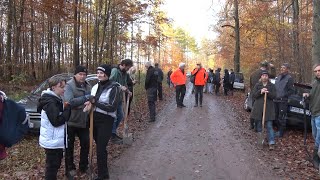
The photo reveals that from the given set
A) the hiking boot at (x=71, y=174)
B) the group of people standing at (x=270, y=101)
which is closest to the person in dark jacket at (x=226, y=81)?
the group of people standing at (x=270, y=101)

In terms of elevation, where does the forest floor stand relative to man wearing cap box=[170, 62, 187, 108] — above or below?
below

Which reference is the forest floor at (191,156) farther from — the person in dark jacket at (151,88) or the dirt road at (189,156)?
the person in dark jacket at (151,88)

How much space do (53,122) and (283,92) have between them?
7.18 meters

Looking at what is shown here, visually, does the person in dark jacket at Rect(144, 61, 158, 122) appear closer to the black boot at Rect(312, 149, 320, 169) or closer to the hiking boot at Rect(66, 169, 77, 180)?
the black boot at Rect(312, 149, 320, 169)

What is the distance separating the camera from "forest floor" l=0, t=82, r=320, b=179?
696 cm

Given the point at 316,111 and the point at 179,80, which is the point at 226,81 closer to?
the point at 179,80

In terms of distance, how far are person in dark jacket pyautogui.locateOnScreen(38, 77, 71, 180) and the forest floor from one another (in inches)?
48.2

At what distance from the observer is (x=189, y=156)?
323 inches

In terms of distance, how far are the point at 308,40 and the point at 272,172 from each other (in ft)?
Answer: 67.9

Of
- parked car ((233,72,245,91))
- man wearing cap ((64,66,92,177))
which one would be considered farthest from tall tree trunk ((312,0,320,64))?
parked car ((233,72,245,91))

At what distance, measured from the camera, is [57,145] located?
5379mm

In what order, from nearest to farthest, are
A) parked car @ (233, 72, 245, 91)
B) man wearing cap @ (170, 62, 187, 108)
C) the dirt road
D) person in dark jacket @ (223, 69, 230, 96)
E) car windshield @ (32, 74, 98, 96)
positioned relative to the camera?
the dirt road
car windshield @ (32, 74, 98, 96)
man wearing cap @ (170, 62, 187, 108)
person in dark jacket @ (223, 69, 230, 96)
parked car @ (233, 72, 245, 91)

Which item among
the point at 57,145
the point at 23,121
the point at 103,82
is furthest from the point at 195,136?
the point at 23,121

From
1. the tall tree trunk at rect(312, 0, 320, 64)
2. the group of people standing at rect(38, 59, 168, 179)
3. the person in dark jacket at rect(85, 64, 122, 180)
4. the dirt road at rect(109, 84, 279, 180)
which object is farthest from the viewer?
the tall tree trunk at rect(312, 0, 320, 64)
